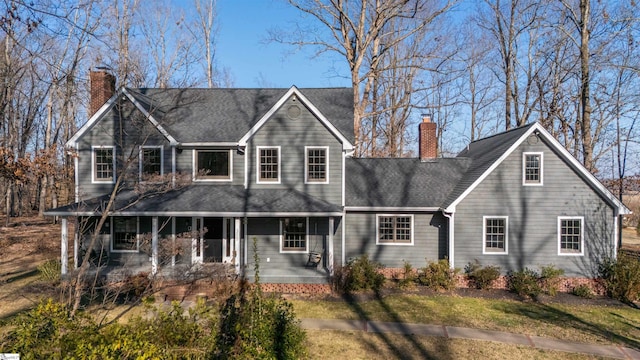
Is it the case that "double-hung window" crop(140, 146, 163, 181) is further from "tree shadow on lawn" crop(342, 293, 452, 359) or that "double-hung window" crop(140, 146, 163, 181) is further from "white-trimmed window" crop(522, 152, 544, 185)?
"white-trimmed window" crop(522, 152, 544, 185)

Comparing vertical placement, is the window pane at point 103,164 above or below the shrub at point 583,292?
above

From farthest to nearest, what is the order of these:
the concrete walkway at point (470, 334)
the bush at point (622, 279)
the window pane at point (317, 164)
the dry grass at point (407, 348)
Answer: the window pane at point (317, 164) < the bush at point (622, 279) < the concrete walkway at point (470, 334) < the dry grass at point (407, 348)

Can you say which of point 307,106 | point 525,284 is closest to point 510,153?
point 525,284

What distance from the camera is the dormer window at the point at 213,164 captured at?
16.2m

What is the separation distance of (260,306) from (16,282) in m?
14.4

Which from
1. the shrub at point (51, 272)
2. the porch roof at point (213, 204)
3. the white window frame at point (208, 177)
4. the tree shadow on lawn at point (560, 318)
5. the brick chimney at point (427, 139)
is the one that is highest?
the brick chimney at point (427, 139)

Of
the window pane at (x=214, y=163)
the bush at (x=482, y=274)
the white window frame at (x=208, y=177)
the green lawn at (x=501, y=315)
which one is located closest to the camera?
the green lawn at (x=501, y=315)

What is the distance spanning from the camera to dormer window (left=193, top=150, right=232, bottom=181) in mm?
16188

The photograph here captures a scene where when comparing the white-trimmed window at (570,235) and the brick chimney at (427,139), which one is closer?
the white-trimmed window at (570,235)

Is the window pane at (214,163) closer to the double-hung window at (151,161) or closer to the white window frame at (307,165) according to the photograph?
the double-hung window at (151,161)

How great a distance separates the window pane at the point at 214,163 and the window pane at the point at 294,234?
359cm

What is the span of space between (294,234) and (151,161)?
7297 mm

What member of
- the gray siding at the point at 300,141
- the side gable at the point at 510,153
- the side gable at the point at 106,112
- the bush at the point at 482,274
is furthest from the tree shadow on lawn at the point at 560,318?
the side gable at the point at 106,112

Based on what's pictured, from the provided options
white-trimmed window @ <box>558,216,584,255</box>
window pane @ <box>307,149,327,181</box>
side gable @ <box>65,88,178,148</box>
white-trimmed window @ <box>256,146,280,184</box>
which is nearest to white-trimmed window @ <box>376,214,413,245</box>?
window pane @ <box>307,149,327,181</box>
